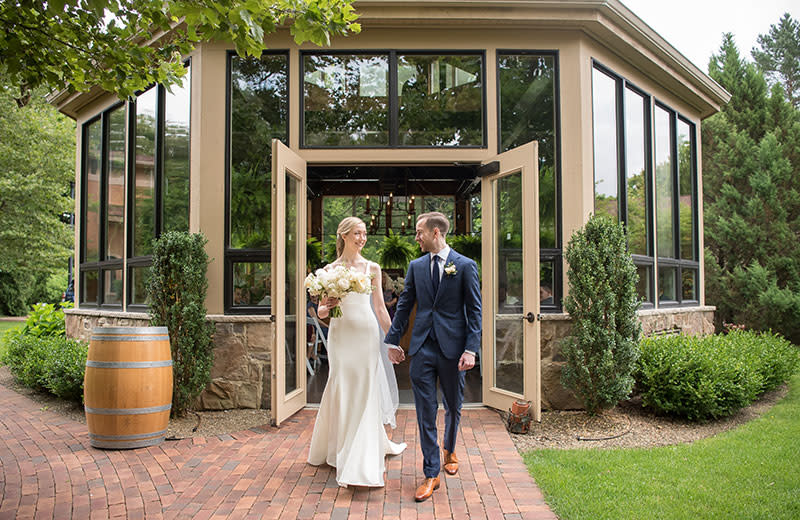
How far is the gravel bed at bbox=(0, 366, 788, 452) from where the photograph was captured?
5031 mm

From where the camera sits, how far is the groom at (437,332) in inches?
144

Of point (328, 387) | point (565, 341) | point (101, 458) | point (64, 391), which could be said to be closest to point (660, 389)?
point (565, 341)

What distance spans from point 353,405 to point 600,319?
2654 mm

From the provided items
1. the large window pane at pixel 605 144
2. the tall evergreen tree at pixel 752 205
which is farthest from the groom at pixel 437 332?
the tall evergreen tree at pixel 752 205

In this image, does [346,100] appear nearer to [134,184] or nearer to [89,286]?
[134,184]

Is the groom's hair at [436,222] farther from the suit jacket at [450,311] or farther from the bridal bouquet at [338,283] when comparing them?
the bridal bouquet at [338,283]

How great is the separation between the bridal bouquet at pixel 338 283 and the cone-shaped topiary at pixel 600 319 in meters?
2.45

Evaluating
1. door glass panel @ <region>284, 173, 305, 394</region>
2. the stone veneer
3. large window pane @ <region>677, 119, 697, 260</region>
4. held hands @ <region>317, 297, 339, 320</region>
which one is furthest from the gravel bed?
large window pane @ <region>677, 119, 697, 260</region>

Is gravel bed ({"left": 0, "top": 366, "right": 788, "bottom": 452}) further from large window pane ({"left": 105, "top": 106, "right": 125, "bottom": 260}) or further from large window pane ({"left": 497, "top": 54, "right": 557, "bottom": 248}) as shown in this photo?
large window pane ({"left": 105, "top": 106, "right": 125, "bottom": 260})

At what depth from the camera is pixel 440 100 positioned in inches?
244

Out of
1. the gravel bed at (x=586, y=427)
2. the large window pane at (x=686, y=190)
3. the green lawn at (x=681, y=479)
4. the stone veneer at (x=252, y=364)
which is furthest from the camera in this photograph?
the large window pane at (x=686, y=190)

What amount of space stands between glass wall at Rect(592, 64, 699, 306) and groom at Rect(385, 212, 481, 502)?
3223 mm

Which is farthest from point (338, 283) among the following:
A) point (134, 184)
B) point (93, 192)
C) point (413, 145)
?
point (93, 192)

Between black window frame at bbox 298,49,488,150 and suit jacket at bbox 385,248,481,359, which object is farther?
black window frame at bbox 298,49,488,150
